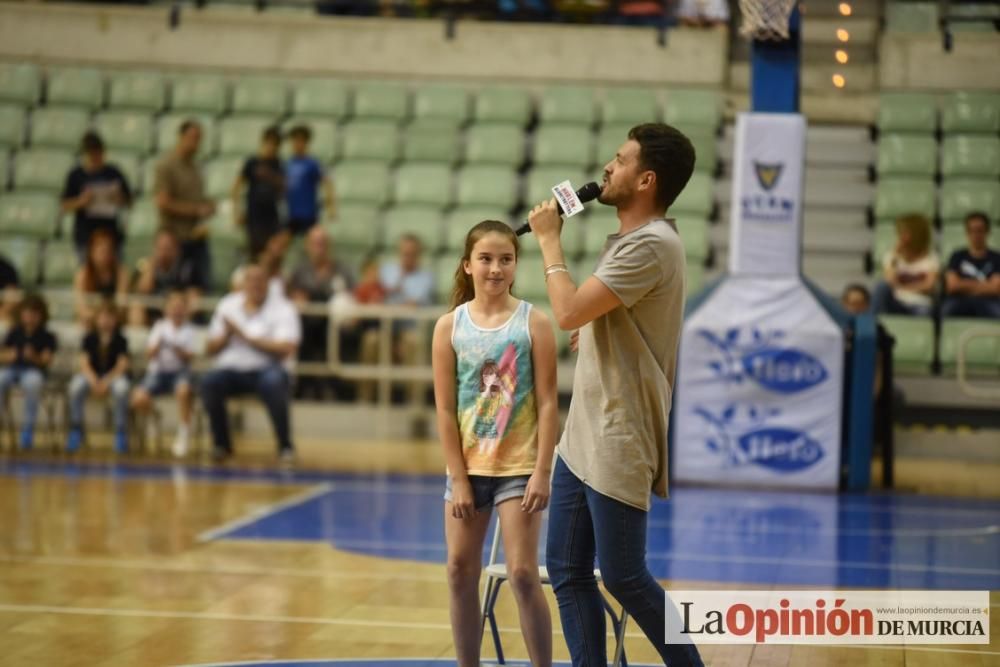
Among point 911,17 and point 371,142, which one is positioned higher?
point 911,17

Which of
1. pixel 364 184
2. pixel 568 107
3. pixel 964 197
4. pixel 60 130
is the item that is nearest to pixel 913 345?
pixel 964 197

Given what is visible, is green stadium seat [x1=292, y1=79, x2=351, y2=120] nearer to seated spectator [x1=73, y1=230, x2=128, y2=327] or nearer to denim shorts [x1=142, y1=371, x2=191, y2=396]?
seated spectator [x1=73, y1=230, x2=128, y2=327]

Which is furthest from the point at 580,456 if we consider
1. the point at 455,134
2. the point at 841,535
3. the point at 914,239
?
the point at 455,134

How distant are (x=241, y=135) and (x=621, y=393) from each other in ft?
39.2

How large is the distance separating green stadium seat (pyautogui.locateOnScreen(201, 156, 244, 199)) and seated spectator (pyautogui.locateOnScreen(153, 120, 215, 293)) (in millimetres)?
855

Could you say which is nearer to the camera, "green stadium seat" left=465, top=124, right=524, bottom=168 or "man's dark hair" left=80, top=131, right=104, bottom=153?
"man's dark hair" left=80, top=131, right=104, bottom=153

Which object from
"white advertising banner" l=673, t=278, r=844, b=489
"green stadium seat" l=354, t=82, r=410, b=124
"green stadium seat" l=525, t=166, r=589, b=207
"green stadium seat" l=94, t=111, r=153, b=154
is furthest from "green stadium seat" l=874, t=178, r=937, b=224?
"green stadium seat" l=94, t=111, r=153, b=154

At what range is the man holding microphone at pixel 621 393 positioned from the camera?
14.5 ft

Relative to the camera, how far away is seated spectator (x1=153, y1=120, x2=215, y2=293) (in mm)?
14117

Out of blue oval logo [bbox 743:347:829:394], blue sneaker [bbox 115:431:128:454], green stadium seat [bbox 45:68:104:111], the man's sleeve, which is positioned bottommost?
blue sneaker [bbox 115:431:128:454]

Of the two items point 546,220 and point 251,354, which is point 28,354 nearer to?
point 251,354

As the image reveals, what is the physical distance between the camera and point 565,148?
15180 mm

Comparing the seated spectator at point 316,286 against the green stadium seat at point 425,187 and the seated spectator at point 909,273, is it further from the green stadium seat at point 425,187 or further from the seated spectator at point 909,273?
the seated spectator at point 909,273

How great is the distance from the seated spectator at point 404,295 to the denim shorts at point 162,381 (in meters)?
1.79
